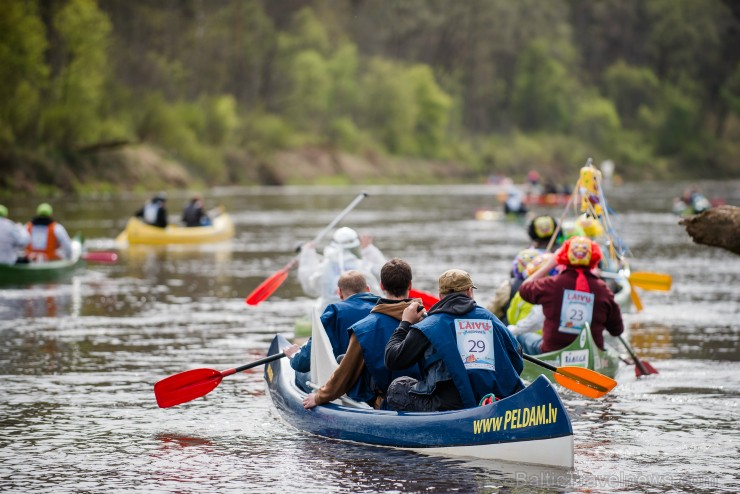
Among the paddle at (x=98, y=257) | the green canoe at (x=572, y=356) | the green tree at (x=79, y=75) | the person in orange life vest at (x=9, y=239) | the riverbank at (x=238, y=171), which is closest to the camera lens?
the green canoe at (x=572, y=356)

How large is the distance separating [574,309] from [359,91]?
91973 millimetres

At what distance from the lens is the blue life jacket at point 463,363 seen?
944 cm

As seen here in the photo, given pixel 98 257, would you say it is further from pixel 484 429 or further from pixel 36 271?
pixel 484 429

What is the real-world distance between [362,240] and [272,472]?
20.2 ft

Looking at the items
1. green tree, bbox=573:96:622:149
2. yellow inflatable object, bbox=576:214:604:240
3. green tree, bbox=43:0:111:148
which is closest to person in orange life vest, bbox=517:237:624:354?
yellow inflatable object, bbox=576:214:604:240

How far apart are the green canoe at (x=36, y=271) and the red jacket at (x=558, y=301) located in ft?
41.6

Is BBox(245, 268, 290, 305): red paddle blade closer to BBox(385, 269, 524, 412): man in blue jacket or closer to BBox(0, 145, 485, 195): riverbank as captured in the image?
BBox(385, 269, 524, 412): man in blue jacket

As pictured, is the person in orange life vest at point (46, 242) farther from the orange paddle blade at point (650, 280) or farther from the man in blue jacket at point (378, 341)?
the man in blue jacket at point (378, 341)

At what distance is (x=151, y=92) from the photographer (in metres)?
80.8

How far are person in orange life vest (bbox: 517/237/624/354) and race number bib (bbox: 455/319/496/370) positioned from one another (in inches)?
127

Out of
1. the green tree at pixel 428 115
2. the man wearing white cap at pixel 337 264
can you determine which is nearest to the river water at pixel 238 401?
the man wearing white cap at pixel 337 264

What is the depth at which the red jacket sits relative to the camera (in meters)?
12.7

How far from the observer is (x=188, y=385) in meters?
11.8

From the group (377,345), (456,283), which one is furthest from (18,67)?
(456,283)
